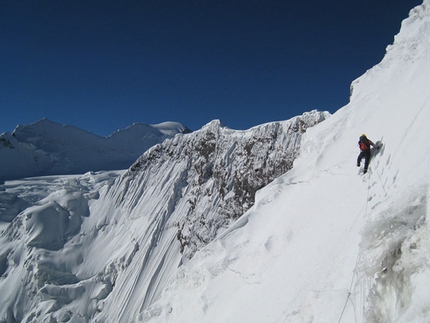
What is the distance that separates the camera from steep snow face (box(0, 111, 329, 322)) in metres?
28.2

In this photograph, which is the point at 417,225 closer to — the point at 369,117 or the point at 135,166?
the point at 369,117

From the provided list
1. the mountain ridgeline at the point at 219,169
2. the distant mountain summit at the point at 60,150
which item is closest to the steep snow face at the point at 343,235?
the mountain ridgeline at the point at 219,169

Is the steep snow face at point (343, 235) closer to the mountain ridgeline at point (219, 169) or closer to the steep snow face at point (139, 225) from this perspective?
the mountain ridgeline at point (219, 169)

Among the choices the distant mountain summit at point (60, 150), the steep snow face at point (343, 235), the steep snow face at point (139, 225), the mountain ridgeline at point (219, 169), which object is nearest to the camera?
the steep snow face at point (343, 235)

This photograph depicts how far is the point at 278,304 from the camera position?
652 centimetres

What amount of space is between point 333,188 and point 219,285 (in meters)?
4.54

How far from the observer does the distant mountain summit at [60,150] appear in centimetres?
7662

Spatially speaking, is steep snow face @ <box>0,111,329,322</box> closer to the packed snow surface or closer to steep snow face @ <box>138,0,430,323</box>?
the packed snow surface

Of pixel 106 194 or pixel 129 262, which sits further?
pixel 106 194

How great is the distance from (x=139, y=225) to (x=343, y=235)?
109ft

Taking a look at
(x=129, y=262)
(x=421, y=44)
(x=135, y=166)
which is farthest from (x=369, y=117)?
(x=135, y=166)

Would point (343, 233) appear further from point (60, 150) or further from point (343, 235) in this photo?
point (60, 150)

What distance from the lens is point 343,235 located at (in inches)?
265

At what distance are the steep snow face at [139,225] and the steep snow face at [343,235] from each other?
1325cm
